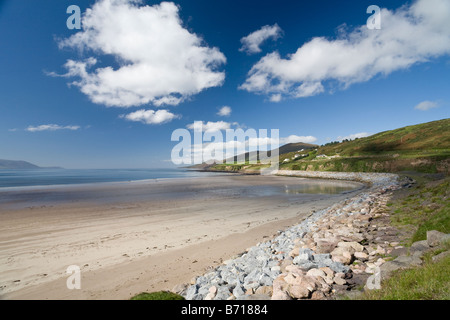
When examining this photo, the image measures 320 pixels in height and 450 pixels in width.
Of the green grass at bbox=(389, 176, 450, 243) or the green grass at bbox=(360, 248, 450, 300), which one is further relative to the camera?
the green grass at bbox=(389, 176, 450, 243)

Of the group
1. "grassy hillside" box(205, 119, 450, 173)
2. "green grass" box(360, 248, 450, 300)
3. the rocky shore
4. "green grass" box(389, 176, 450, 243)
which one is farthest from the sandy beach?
"grassy hillside" box(205, 119, 450, 173)

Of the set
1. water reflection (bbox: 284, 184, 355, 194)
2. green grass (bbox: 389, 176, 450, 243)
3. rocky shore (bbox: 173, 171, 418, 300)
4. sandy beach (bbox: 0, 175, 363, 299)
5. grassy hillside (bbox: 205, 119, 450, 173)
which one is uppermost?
grassy hillside (bbox: 205, 119, 450, 173)

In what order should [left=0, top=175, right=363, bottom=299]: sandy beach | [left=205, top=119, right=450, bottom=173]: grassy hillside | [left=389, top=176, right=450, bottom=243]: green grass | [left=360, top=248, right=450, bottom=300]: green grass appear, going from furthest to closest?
[left=205, top=119, right=450, bottom=173]: grassy hillside, [left=0, top=175, right=363, bottom=299]: sandy beach, [left=389, top=176, right=450, bottom=243]: green grass, [left=360, top=248, right=450, bottom=300]: green grass

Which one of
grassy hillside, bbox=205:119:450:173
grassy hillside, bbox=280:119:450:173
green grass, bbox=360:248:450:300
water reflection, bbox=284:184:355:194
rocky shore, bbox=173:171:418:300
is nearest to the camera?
green grass, bbox=360:248:450:300

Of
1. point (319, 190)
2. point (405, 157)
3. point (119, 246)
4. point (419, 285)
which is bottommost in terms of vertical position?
point (319, 190)

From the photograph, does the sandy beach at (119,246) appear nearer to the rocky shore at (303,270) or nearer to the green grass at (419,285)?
the rocky shore at (303,270)

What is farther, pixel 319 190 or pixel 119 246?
pixel 319 190

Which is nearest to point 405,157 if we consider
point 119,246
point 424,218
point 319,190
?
point 319,190

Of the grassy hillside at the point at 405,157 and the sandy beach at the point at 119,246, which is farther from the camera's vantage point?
the grassy hillside at the point at 405,157

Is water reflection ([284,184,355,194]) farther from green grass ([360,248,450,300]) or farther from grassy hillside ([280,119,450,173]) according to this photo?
green grass ([360,248,450,300])

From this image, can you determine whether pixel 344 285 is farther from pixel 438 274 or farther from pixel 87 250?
pixel 87 250

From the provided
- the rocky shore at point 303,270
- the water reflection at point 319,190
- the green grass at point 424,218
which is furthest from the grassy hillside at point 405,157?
the rocky shore at point 303,270

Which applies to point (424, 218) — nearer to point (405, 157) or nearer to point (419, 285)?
point (419, 285)

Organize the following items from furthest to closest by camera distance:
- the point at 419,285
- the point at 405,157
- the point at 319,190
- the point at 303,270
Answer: the point at 405,157 → the point at 319,190 → the point at 303,270 → the point at 419,285
